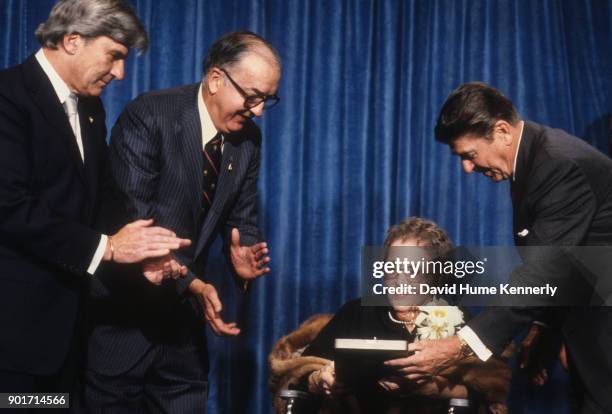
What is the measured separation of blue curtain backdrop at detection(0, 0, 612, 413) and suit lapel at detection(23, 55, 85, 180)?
148 centimetres

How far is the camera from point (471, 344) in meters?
2.20

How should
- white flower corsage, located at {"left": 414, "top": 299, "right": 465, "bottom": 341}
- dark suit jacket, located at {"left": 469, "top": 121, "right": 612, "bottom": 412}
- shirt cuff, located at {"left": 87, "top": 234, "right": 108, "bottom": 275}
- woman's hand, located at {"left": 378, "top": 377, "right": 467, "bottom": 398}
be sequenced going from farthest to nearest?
white flower corsage, located at {"left": 414, "top": 299, "right": 465, "bottom": 341}
woman's hand, located at {"left": 378, "top": 377, "right": 467, "bottom": 398}
dark suit jacket, located at {"left": 469, "top": 121, "right": 612, "bottom": 412}
shirt cuff, located at {"left": 87, "top": 234, "right": 108, "bottom": 275}

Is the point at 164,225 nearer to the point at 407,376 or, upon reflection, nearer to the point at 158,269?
the point at 158,269

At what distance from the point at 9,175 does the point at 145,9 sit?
1788 millimetres

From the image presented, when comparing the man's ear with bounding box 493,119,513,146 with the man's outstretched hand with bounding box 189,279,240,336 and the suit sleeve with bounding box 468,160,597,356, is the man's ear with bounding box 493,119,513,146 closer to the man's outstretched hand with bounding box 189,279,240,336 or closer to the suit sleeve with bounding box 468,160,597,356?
the suit sleeve with bounding box 468,160,597,356

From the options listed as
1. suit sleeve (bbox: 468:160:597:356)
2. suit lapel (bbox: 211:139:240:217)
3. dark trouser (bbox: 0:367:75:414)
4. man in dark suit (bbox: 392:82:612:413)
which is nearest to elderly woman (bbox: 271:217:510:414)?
man in dark suit (bbox: 392:82:612:413)

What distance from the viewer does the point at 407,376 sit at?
7.30 feet

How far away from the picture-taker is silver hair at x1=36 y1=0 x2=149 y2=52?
1897 mm

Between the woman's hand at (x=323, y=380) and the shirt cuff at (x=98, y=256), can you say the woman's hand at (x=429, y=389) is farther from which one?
the shirt cuff at (x=98, y=256)

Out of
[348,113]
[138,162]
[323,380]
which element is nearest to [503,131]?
[323,380]

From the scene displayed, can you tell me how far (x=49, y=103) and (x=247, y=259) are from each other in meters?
0.80

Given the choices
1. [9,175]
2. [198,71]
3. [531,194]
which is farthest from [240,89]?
[198,71]

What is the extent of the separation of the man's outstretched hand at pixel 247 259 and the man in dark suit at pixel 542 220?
53cm

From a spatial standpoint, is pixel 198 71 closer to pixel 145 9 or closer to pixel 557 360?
pixel 145 9
